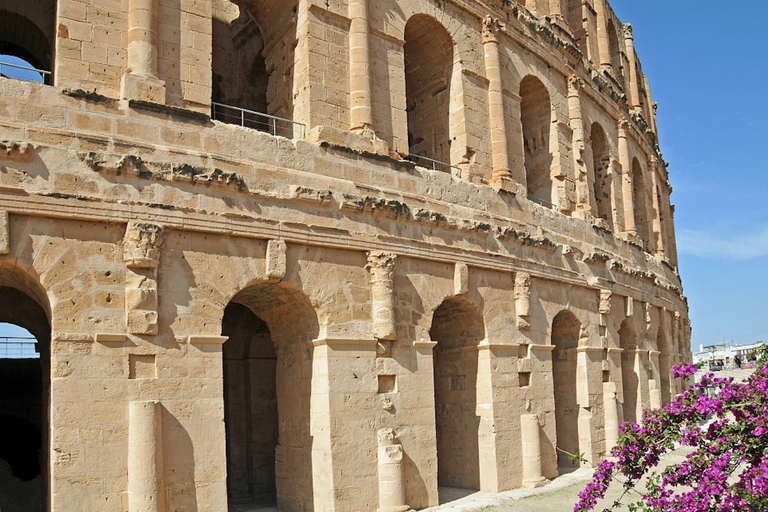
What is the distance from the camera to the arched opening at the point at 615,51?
77.0ft

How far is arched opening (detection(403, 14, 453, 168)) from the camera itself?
14.6 metres

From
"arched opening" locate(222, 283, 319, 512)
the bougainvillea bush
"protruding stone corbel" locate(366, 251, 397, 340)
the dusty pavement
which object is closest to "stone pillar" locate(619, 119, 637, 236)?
the dusty pavement

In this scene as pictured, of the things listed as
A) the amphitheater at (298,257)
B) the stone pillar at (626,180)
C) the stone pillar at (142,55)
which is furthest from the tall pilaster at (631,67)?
the stone pillar at (142,55)

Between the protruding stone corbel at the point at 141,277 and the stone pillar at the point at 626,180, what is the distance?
1471cm

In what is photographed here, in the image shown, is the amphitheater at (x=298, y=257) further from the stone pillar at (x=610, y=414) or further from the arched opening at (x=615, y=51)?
the arched opening at (x=615, y=51)

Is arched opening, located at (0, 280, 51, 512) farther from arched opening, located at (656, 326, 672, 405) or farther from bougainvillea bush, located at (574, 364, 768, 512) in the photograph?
arched opening, located at (656, 326, 672, 405)

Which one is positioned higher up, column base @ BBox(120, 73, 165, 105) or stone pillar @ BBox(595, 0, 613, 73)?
stone pillar @ BBox(595, 0, 613, 73)

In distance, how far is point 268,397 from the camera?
13945 millimetres

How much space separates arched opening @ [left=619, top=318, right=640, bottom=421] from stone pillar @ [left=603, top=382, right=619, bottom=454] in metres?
2.31

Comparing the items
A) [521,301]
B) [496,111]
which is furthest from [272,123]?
[521,301]

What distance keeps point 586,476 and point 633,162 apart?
38.5 ft

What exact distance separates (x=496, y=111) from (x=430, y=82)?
1.42 meters

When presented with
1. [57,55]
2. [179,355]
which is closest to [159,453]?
[179,355]

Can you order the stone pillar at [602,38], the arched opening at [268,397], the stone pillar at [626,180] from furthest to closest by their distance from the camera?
the stone pillar at [602,38] → the stone pillar at [626,180] → the arched opening at [268,397]
